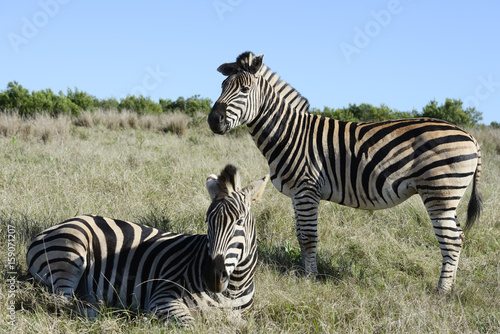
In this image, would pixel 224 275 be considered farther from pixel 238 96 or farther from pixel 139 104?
pixel 139 104

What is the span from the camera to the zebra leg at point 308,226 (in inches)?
211

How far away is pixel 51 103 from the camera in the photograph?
65.6 feet

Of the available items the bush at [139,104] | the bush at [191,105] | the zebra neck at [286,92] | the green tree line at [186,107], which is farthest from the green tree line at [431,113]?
the zebra neck at [286,92]

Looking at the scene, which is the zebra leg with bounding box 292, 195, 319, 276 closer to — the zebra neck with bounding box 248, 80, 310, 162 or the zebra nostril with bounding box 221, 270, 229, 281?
the zebra neck with bounding box 248, 80, 310, 162

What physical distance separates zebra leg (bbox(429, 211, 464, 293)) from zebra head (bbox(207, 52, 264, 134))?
2.46 m

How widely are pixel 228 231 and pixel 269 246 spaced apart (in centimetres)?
284

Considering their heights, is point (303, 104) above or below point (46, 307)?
above

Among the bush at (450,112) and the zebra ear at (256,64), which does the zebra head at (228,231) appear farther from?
the bush at (450,112)

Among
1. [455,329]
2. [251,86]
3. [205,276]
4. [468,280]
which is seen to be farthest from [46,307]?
[468,280]

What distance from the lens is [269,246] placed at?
6008mm

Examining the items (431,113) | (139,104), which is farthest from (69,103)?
(431,113)

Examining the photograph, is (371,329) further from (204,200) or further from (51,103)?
(51,103)

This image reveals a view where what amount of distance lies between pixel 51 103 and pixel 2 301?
17.7 metres

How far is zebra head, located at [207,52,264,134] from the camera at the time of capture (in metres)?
5.16
